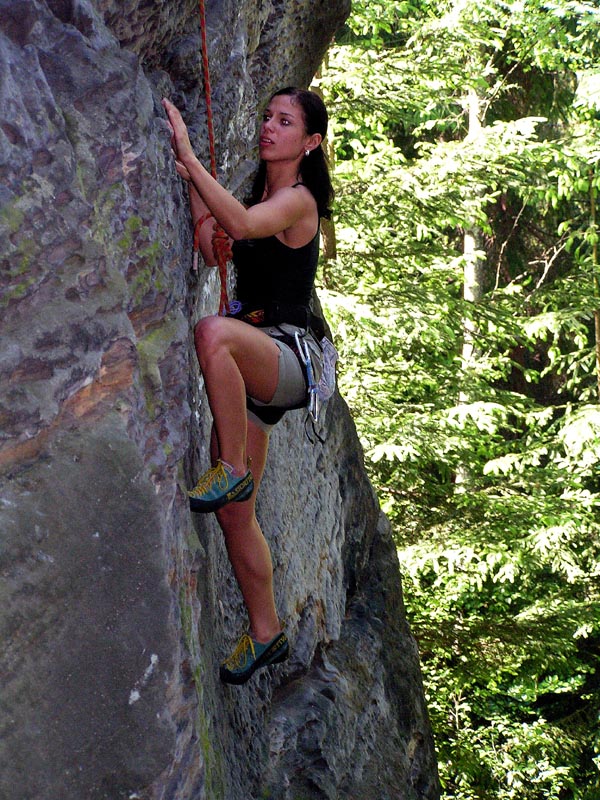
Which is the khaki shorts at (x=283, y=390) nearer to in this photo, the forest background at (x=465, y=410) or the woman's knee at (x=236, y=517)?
the woman's knee at (x=236, y=517)

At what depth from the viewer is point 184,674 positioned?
3053 mm

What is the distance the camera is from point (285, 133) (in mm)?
3859

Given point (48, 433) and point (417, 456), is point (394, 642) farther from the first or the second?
point (48, 433)

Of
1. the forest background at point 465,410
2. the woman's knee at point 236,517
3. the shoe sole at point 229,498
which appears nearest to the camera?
the shoe sole at point 229,498

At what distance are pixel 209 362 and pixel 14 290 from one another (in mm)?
892

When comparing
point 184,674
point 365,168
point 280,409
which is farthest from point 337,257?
point 184,674

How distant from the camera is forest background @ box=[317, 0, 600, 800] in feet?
34.3

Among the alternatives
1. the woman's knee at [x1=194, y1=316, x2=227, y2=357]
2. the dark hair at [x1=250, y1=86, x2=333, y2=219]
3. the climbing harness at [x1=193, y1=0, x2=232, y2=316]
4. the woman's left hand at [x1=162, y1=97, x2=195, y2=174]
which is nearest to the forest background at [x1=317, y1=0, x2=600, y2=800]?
the dark hair at [x1=250, y1=86, x2=333, y2=219]

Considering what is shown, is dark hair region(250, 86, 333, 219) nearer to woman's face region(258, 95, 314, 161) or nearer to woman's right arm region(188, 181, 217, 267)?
woman's face region(258, 95, 314, 161)

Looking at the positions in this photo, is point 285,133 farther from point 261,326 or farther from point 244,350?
point 244,350

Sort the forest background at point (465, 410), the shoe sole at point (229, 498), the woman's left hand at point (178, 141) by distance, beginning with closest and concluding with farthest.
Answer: the shoe sole at point (229, 498) → the woman's left hand at point (178, 141) → the forest background at point (465, 410)

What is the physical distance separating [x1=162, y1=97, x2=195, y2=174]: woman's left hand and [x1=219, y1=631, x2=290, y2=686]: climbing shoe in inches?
67.5

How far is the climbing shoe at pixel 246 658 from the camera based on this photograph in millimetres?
3900

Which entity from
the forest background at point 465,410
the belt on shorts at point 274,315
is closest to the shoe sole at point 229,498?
the belt on shorts at point 274,315
